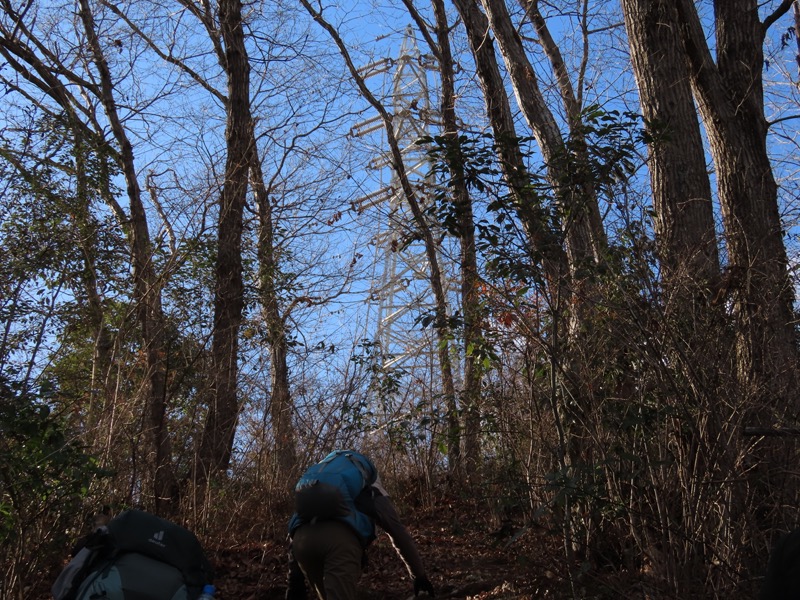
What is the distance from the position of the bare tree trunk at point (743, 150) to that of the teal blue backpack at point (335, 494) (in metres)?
2.78

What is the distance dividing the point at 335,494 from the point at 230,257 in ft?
22.1

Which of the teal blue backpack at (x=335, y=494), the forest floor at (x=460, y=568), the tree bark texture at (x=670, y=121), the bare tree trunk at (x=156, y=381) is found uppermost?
the tree bark texture at (x=670, y=121)

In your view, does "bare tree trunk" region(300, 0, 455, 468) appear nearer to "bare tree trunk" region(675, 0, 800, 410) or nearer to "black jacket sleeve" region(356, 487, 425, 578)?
"bare tree trunk" region(675, 0, 800, 410)

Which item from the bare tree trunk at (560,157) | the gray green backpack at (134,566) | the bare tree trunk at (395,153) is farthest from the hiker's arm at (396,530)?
the bare tree trunk at (395,153)

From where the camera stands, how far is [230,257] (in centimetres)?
1095

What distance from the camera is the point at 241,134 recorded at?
456 inches

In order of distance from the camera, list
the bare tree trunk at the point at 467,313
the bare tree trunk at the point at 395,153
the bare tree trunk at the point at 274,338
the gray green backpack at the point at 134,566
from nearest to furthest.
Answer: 1. the gray green backpack at the point at 134,566
2. the bare tree trunk at the point at 467,313
3. the bare tree trunk at the point at 274,338
4. the bare tree trunk at the point at 395,153

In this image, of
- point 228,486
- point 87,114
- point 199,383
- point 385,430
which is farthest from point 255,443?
point 87,114

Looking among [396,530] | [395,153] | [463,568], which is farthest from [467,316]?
[395,153]

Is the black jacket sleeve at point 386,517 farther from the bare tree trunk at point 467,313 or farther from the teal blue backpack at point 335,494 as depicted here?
the bare tree trunk at point 467,313

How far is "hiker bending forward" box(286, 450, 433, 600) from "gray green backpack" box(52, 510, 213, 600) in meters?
0.87

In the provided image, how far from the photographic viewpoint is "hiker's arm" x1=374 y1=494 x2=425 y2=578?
16.5 feet

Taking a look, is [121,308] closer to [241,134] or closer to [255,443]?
[241,134]

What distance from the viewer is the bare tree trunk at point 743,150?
219 inches
